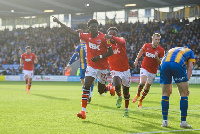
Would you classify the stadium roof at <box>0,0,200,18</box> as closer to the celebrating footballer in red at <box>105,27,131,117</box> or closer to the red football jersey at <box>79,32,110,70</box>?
the celebrating footballer in red at <box>105,27,131,117</box>

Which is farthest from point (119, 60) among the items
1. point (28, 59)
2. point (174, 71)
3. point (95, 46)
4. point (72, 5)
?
point (72, 5)

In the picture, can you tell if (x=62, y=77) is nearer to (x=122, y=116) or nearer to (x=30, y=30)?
(x=30, y=30)

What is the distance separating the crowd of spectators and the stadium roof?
8.03 feet

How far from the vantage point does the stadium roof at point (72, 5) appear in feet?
140

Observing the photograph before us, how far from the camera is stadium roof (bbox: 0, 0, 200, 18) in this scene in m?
42.6

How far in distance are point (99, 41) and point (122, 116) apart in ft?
7.31

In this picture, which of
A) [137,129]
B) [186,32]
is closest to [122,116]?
[137,129]

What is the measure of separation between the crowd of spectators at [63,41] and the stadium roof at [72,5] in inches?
96.3

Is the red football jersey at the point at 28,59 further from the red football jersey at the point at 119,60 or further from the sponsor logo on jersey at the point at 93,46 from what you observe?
the sponsor logo on jersey at the point at 93,46

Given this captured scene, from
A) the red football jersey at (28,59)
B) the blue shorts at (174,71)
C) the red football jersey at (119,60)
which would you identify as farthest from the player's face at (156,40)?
the red football jersey at (28,59)

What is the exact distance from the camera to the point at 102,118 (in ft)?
28.7

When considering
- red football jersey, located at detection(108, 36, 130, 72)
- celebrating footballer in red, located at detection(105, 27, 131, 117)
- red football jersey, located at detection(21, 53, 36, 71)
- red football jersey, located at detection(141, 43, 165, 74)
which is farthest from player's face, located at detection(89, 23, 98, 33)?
red football jersey, located at detection(21, 53, 36, 71)

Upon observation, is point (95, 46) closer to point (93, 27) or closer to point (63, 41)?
point (93, 27)

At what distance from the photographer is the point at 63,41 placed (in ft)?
155
